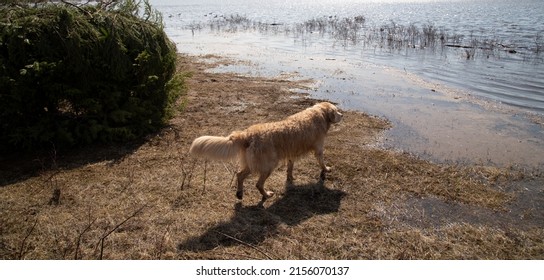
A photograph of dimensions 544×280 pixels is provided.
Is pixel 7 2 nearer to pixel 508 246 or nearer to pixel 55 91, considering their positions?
pixel 55 91

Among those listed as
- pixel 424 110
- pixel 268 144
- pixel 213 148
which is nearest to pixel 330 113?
pixel 268 144

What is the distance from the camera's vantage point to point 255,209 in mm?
6035

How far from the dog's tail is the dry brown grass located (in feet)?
3.17

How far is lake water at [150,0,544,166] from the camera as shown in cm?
926

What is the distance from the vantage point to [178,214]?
5.79 meters

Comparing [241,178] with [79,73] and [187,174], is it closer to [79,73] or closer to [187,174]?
[187,174]

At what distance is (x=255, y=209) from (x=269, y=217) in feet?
1.17

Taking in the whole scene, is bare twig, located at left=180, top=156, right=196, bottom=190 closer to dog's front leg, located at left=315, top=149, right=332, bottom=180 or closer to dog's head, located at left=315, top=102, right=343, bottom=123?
dog's front leg, located at left=315, top=149, right=332, bottom=180

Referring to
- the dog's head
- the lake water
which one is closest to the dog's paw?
the dog's head

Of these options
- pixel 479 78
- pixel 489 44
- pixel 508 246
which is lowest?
pixel 508 246

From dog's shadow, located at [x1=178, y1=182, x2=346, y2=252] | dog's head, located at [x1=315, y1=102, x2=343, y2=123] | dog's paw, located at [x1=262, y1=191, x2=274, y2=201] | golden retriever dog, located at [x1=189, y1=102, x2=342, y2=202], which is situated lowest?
dog's shadow, located at [x1=178, y1=182, x2=346, y2=252]
